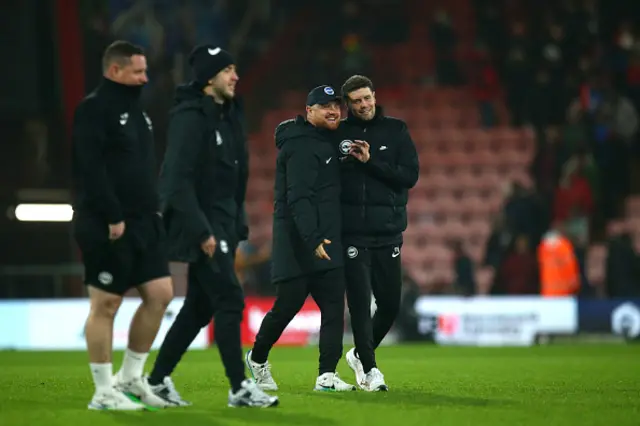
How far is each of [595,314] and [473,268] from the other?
11.7 feet

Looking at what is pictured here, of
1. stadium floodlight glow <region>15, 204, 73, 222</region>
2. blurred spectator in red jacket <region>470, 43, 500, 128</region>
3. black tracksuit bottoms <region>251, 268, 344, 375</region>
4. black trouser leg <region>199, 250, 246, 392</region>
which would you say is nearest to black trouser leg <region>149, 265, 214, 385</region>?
black trouser leg <region>199, 250, 246, 392</region>

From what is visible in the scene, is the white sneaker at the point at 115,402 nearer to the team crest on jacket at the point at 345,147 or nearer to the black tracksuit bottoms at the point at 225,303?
the black tracksuit bottoms at the point at 225,303

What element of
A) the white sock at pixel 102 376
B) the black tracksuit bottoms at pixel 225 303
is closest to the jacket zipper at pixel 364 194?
the black tracksuit bottoms at pixel 225 303

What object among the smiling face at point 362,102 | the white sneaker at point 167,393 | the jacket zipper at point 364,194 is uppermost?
the smiling face at point 362,102

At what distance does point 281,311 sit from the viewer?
400 inches

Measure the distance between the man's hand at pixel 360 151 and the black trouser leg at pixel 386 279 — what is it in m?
0.79

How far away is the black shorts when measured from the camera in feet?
27.0

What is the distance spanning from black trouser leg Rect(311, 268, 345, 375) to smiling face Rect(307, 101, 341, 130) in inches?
45.2

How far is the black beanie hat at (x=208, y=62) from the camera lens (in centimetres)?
852

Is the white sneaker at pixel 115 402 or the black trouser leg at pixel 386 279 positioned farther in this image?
the black trouser leg at pixel 386 279

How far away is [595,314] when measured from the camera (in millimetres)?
21438

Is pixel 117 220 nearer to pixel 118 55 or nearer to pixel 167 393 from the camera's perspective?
pixel 118 55

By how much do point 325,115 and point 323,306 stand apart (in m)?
1.50

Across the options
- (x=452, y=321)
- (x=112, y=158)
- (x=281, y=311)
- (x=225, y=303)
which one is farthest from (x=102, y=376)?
(x=452, y=321)
